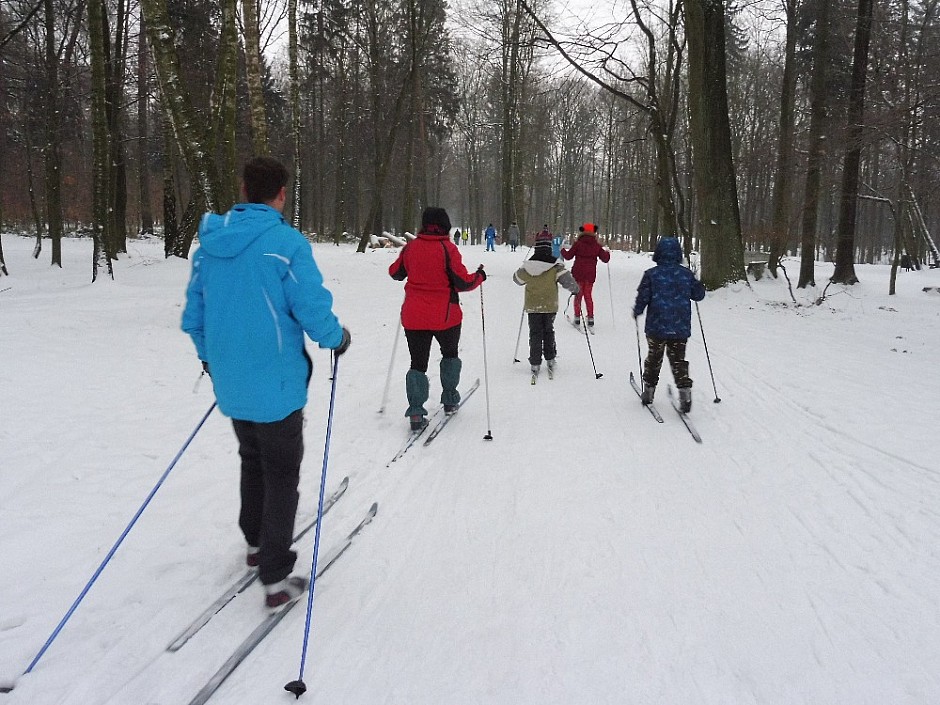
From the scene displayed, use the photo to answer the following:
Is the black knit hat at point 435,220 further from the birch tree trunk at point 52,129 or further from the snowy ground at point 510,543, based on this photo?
the birch tree trunk at point 52,129

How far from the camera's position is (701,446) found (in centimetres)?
541

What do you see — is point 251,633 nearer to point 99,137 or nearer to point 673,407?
point 673,407

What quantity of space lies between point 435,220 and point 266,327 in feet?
10.0

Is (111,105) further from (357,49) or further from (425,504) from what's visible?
(425,504)

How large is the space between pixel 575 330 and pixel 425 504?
7.68 meters

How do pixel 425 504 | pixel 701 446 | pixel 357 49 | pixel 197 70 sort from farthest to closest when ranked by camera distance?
pixel 357 49 → pixel 197 70 → pixel 701 446 → pixel 425 504

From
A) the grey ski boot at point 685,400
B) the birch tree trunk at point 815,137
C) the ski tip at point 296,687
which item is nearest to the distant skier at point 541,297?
the grey ski boot at point 685,400

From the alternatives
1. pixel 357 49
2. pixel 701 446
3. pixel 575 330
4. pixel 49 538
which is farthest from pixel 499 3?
pixel 49 538

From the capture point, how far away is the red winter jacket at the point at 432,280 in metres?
5.59

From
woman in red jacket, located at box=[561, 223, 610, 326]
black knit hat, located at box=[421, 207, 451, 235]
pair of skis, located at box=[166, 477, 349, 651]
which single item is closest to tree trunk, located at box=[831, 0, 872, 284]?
woman in red jacket, located at box=[561, 223, 610, 326]

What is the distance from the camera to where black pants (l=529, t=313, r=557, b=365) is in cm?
794

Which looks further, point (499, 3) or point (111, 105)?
point (499, 3)

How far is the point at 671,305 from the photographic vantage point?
620 centimetres

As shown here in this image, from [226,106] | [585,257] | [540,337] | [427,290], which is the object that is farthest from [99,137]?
[427,290]
